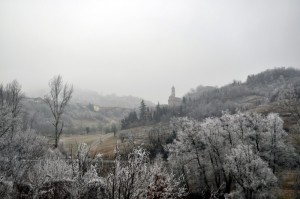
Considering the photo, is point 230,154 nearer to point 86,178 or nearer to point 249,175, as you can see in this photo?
point 249,175

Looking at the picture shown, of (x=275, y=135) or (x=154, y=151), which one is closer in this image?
(x=275, y=135)

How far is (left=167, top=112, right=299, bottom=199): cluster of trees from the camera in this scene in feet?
175

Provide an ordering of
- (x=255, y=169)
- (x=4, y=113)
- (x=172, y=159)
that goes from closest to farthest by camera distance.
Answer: (x=4, y=113), (x=255, y=169), (x=172, y=159)

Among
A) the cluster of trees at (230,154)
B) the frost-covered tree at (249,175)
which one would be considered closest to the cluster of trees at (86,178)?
the frost-covered tree at (249,175)

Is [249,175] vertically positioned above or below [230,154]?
below

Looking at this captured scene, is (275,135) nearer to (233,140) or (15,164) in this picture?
(233,140)

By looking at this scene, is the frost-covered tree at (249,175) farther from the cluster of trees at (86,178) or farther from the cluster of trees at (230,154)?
the cluster of trees at (86,178)

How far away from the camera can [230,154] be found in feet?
181

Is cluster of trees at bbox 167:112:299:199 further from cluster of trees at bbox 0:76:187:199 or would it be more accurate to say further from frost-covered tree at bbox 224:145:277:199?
cluster of trees at bbox 0:76:187:199

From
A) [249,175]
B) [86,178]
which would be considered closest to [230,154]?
[249,175]

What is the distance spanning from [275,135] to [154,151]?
133 feet

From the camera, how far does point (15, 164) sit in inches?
1125

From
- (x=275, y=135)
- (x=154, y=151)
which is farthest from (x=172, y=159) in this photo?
(x=154, y=151)

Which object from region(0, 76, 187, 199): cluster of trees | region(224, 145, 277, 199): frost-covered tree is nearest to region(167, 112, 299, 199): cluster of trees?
region(224, 145, 277, 199): frost-covered tree
